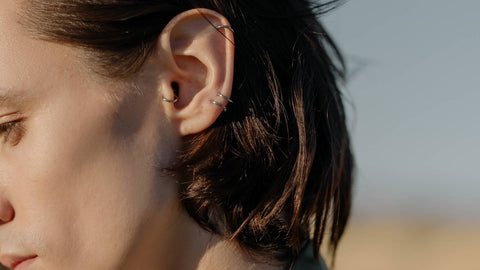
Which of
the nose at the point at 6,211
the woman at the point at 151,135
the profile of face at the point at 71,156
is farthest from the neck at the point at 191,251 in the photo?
the nose at the point at 6,211

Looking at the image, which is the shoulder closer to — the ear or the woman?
the woman

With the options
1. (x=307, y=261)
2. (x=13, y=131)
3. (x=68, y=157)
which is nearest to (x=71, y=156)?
(x=68, y=157)

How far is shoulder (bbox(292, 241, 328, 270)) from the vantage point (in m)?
2.44

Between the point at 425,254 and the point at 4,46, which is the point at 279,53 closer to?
the point at 4,46

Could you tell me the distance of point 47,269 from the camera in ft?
7.04

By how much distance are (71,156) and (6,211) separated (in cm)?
29

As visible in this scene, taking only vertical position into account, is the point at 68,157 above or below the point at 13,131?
below

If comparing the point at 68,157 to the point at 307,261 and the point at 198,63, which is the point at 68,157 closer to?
the point at 198,63

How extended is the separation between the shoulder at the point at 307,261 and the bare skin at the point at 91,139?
0.53 metres

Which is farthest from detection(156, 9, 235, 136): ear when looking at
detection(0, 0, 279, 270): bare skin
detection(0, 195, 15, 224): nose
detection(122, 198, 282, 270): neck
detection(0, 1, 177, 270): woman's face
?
detection(0, 195, 15, 224): nose

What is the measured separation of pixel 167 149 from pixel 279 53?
53 cm

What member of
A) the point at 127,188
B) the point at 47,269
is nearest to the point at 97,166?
the point at 127,188

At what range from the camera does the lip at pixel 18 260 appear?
2.17m

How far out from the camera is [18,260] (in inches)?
86.7
